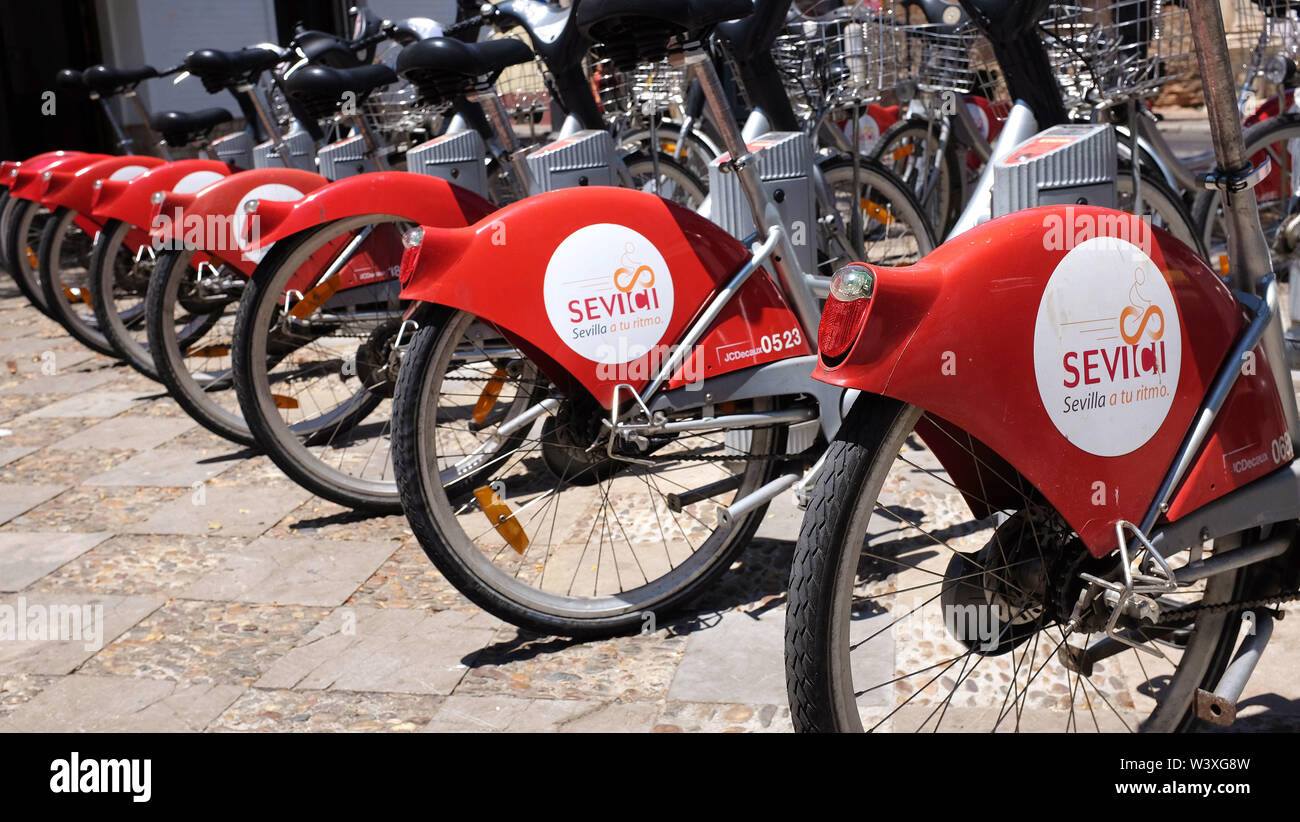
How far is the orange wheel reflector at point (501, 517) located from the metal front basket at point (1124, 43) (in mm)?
1662

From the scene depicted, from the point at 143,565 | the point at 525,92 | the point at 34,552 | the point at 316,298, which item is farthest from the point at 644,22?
the point at 34,552

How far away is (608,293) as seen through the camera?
9.40 feet

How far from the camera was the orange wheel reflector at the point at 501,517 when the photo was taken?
294cm

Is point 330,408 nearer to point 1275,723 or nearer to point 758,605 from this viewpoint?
point 758,605

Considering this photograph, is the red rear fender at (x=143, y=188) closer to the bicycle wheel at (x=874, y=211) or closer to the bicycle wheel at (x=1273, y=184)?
the bicycle wheel at (x=874, y=211)

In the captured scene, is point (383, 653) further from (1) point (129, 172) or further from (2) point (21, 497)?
(1) point (129, 172)

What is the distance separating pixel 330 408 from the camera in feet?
15.8

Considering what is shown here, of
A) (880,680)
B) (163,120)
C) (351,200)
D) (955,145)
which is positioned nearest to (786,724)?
(880,680)

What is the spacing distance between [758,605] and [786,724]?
1.97 feet

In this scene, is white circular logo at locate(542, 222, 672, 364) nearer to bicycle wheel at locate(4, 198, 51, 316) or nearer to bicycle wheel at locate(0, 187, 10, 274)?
bicycle wheel at locate(4, 198, 51, 316)

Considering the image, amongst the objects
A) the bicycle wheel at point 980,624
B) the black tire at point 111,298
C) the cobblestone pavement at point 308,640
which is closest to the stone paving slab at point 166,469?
the cobblestone pavement at point 308,640

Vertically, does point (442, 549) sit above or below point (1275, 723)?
above

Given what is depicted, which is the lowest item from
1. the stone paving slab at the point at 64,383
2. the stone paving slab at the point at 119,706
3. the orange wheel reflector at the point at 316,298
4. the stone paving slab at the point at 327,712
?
the stone paving slab at the point at 64,383

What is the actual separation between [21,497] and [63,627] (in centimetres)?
132
